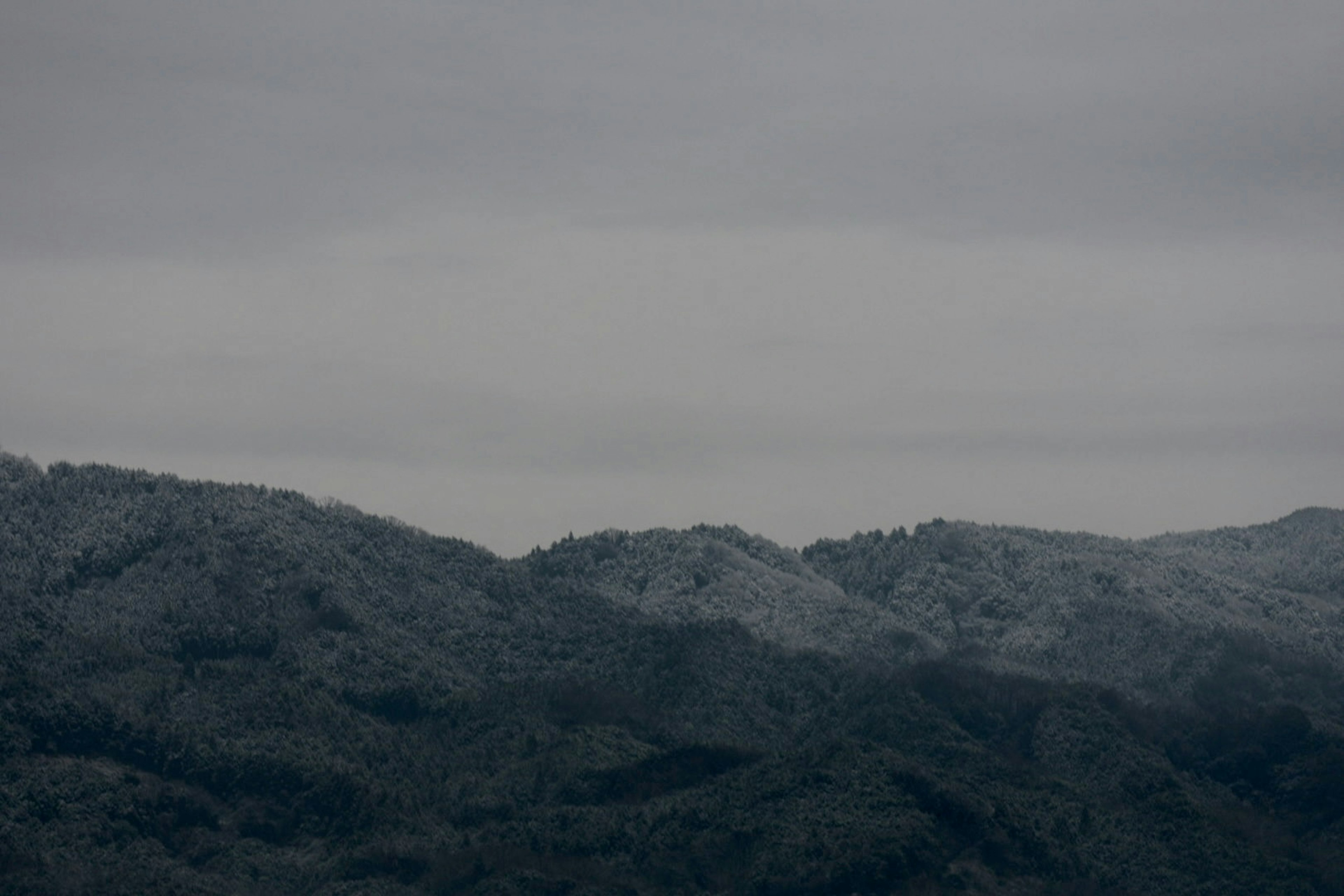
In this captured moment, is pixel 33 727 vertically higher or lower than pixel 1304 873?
higher

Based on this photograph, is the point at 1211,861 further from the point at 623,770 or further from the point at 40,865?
the point at 40,865

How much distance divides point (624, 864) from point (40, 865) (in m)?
44.3

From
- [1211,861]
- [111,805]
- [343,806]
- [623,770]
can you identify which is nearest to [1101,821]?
[1211,861]

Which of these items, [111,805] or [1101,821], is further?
[1101,821]

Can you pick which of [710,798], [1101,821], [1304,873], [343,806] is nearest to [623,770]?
[710,798]

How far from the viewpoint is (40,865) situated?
163375 mm

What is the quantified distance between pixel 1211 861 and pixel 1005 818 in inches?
791

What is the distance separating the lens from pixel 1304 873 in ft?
625

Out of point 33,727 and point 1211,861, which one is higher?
point 33,727

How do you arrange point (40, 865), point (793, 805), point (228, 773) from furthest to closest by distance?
point (228, 773)
point (793, 805)
point (40, 865)

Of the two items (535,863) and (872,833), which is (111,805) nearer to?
(535,863)

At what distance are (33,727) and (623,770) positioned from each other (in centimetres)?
4998

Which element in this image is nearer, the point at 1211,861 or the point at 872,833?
the point at 872,833

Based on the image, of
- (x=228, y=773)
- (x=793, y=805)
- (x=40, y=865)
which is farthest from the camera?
(x=228, y=773)
